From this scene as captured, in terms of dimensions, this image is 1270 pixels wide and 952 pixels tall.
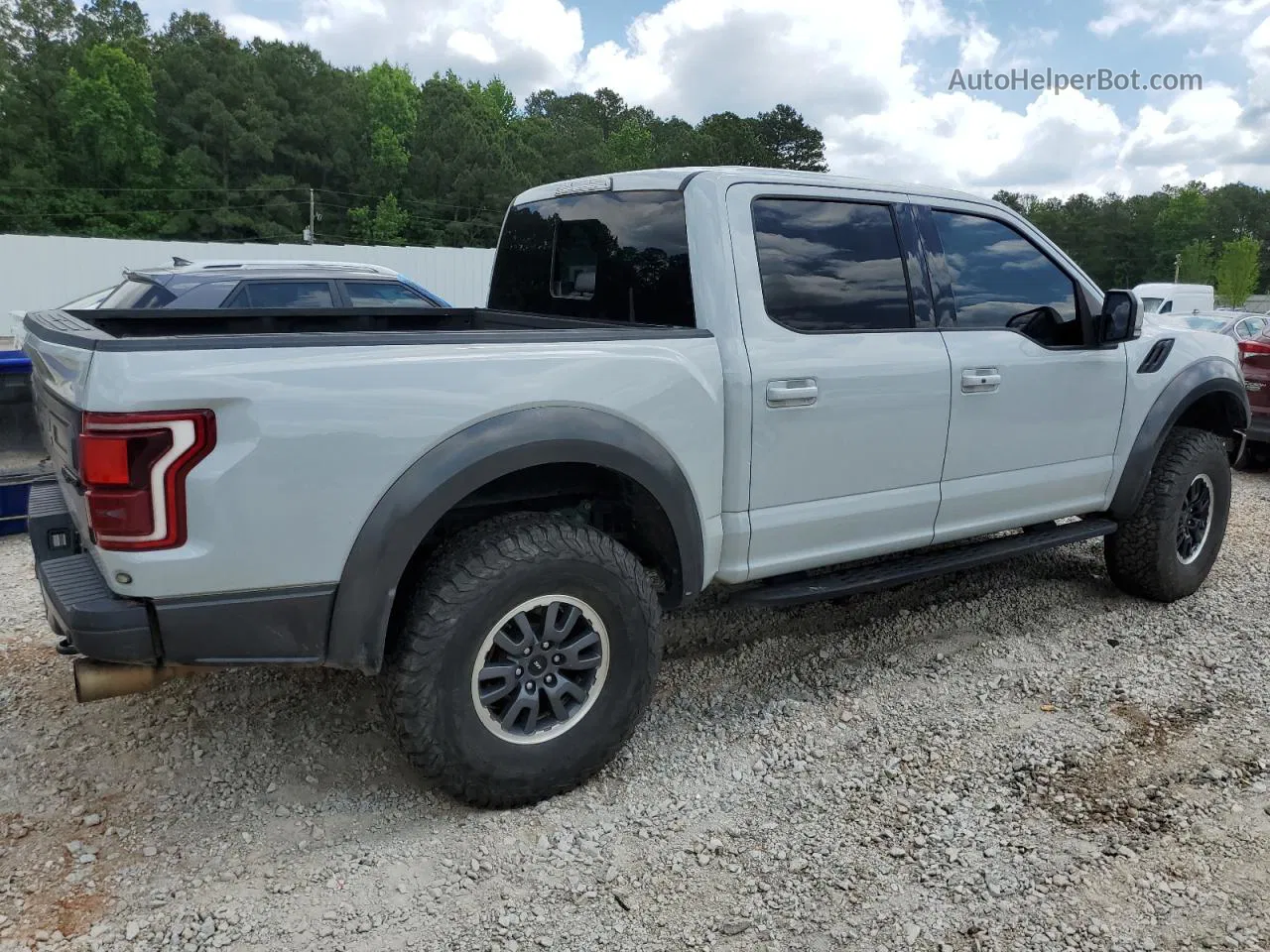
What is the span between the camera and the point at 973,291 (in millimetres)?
3930

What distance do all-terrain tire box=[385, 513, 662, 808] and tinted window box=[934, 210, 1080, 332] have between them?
1908mm

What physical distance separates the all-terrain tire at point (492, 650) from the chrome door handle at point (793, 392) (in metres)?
0.74

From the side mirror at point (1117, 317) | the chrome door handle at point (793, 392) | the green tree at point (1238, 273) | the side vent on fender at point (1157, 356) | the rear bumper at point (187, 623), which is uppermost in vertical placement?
the green tree at point (1238, 273)

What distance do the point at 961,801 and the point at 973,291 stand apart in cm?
203

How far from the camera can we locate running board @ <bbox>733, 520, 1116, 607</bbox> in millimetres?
3480

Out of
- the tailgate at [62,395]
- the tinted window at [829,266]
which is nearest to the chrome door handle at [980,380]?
the tinted window at [829,266]

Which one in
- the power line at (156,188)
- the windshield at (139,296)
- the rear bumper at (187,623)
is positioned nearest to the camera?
the rear bumper at (187,623)

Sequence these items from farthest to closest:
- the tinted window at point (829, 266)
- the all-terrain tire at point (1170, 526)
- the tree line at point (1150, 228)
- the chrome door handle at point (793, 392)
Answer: the tree line at point (1150, 228) < the all-terrain tire at point (1170, 526) < the tinted window at point (829, 266) < the chrome door handle at point (793, 392)

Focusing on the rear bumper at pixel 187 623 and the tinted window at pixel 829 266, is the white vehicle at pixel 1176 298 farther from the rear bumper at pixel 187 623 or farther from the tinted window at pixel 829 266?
the rear bumper at pixel 187 623

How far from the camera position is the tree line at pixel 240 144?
52438mm

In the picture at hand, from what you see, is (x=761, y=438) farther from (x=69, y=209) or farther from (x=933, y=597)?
(x=69, y=209)

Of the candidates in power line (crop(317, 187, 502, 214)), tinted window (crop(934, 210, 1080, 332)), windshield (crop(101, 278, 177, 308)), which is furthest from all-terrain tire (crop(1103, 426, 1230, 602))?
power line (crop(317, 187, 502, 214))

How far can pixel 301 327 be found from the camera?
4207 millimetres

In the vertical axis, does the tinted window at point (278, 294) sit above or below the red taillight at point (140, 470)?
above
